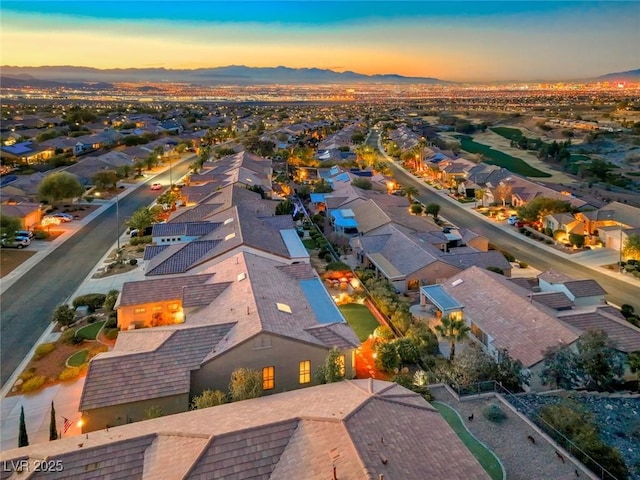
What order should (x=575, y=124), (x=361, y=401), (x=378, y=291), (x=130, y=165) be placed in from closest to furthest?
(x=361, y=401) → (x=378, y=291) → (x=130, y=165) → (x=575, y=124)

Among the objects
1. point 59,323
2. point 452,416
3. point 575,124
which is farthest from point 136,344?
point 575,124

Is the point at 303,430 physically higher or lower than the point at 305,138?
higher

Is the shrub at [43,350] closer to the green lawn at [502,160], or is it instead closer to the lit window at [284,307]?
the lit window at [284,307]

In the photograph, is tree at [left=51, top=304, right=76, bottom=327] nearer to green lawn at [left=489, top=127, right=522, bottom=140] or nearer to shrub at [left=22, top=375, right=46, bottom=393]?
shrub at [left=22, top=375, right=46, bottom=393]

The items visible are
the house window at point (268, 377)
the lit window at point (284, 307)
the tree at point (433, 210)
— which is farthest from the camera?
the tree at point (433, 210)

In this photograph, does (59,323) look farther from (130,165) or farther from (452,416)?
(130,165)

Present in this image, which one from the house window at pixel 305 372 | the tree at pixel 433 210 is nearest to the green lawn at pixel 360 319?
the house window at pixel 305 372

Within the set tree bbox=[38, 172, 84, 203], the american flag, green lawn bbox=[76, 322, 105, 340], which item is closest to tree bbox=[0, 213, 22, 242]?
tree bbox=[38, 172, 84, 203]
